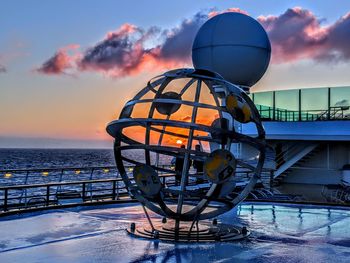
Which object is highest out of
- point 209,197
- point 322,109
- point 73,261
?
point 322,109

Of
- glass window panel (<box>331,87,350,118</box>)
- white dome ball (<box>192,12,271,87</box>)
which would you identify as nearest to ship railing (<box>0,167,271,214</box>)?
white dome ball (<box>192,12,271,87</box>)

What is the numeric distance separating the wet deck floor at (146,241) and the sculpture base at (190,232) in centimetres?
31

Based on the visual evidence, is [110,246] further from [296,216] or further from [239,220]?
[296,216]

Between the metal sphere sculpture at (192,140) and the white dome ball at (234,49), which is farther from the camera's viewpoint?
the white dome ball at (234,49)

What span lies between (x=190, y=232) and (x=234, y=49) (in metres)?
16.6

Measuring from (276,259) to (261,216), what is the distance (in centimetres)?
532

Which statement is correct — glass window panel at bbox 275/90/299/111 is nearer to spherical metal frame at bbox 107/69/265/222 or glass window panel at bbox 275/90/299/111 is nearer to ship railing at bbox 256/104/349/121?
ship railing at bbox 256/104/349/121

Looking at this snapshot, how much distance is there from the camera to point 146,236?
36.9ft

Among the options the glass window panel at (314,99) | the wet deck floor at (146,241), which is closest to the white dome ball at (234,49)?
the glass window panel at (314,99)

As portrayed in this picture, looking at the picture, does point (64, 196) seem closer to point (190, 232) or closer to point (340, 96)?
point (190, 232)

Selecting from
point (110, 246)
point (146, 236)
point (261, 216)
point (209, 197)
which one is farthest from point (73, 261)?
point (261, 216)

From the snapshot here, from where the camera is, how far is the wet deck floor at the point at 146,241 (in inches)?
371

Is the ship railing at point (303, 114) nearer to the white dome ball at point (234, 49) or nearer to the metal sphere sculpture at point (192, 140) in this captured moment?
the white dome ball at point (234, 49)

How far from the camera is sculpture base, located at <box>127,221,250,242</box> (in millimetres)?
11070
